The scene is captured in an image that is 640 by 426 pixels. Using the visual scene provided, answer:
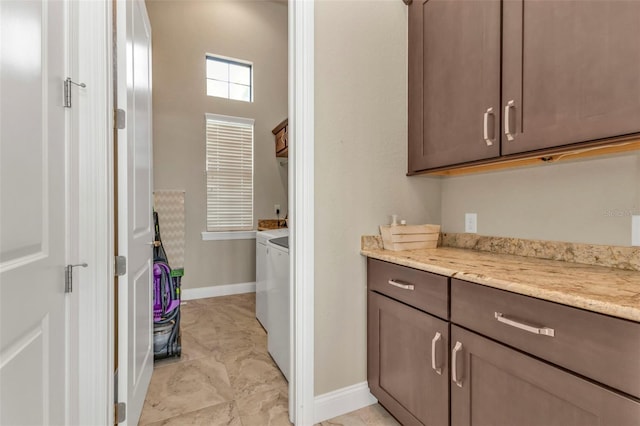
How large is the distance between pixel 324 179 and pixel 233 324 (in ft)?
6.77

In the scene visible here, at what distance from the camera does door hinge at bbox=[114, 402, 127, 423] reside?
4.27ft

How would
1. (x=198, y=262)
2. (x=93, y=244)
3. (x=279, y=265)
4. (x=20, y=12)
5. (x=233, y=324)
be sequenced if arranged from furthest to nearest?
(x=198, y=262) < (x=233, y=324) < (x=279, y=265) < (x=93, y=244) < (x=20, y=12)

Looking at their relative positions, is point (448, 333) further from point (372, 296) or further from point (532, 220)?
point (532, 220)

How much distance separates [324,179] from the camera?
1.60 meters

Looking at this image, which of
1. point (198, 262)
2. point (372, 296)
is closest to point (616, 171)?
point (372, 296)

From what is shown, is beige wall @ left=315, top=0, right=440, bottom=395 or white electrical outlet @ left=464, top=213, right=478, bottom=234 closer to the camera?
beige wall @ left=315, top=0, right=440, bottom=395

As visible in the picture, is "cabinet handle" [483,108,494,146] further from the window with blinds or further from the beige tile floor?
the window with blinds

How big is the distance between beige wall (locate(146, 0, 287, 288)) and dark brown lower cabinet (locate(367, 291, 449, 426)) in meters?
2.75

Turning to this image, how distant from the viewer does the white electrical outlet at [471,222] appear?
176 cm

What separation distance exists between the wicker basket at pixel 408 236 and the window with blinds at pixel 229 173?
2709 millimetres

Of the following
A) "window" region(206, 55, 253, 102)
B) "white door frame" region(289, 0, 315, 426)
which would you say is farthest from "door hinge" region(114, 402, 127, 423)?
"window" region(206, 55, 253, 102)

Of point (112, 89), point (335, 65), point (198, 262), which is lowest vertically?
point (198, 262)

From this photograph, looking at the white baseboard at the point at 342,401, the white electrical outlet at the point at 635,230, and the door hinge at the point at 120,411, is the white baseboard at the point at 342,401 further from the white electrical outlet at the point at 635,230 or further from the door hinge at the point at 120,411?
the white electrical outlet at the point at 635,230

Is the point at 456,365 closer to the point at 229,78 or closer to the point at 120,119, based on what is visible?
the point at 120,119
